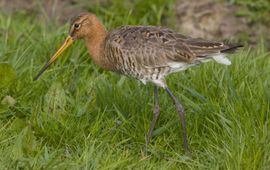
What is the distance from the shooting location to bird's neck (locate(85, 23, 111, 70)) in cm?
649

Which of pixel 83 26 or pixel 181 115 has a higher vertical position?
pixel 83 26

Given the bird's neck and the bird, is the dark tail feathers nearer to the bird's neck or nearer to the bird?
the bird

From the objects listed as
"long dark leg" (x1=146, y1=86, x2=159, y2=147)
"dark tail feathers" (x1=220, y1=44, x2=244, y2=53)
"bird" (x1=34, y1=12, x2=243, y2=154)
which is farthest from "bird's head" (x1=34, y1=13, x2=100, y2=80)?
"dark tail feathers" (x1=220, y1=44, x2=244, y2=53)

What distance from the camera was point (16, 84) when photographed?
21.7ft

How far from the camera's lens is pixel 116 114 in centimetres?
652

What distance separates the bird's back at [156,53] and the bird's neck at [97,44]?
14cm

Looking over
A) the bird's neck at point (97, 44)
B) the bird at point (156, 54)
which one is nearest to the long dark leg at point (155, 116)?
the bird at point (156, 54)

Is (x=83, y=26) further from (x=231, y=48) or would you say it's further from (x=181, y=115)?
(x=231, y=48)

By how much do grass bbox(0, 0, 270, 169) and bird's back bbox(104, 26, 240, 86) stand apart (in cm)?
33

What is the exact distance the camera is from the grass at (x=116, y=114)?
5590 millimetres

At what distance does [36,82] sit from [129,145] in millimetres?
1113

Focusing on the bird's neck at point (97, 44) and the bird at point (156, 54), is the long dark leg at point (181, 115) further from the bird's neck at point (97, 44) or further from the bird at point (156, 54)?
the bird's neck at point (97, 44)

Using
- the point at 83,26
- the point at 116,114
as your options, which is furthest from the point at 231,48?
the point at 83,26

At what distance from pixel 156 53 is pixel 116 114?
0.64m
